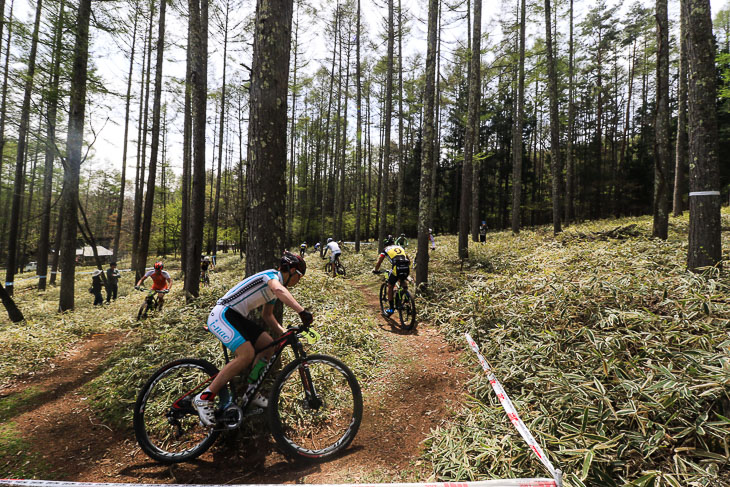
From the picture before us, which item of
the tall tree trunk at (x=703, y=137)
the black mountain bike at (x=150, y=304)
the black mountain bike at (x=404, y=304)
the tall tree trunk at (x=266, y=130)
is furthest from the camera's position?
the black mountain bike at (x=150, y=304)

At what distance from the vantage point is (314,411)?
12.7 ft

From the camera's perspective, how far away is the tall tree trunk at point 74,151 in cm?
921

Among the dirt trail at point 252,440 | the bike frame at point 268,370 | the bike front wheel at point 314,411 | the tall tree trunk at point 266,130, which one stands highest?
the tall tree trunk at point 266,130

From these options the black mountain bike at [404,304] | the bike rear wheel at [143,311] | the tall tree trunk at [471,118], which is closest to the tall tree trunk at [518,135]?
the tall tree trunk at [471,118]

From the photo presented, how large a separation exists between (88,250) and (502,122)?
59619 millimetres

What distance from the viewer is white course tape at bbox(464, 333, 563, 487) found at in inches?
98.6

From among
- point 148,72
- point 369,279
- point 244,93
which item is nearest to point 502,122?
point 244,93

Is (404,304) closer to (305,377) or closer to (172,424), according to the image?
(305,377)

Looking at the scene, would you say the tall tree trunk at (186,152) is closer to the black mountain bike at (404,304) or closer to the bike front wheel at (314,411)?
the black mountain bike at (404,304)

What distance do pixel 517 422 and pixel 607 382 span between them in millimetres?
1197

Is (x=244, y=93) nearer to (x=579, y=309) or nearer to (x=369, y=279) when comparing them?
(x=369, y=279)

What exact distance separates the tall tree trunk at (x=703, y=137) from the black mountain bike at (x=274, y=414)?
6526 millimetres

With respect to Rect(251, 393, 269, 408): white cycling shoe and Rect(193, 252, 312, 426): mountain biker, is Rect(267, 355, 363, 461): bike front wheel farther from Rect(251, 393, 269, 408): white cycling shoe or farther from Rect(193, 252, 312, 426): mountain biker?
Rect(193, 252, 312, 426): mountain biker

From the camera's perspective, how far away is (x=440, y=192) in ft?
118
